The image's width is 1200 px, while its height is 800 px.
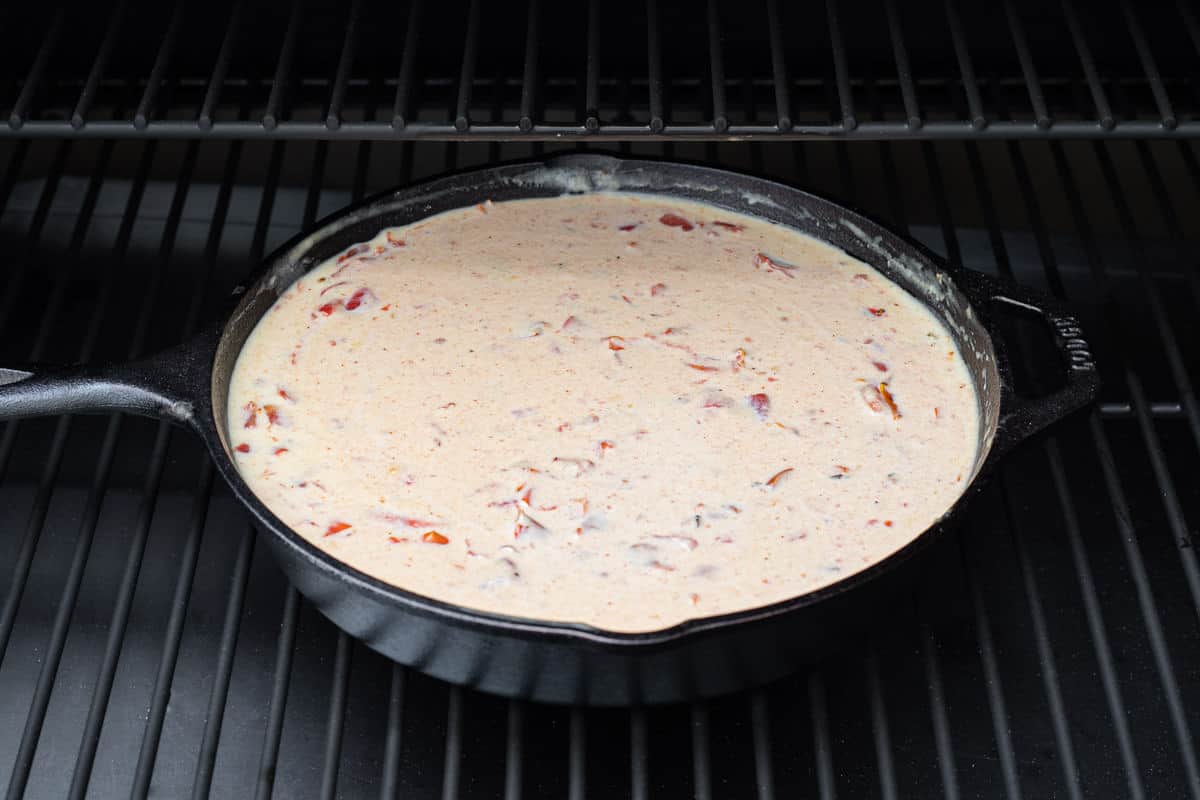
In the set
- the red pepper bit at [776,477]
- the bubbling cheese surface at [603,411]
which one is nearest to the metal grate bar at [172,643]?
the bubbling cheese surface at [603,411]

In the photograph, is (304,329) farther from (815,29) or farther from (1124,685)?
(1124,685)

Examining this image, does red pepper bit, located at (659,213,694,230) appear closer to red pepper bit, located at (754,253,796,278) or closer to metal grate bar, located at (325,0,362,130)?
red pepper bit, located at (754,253,796,278)

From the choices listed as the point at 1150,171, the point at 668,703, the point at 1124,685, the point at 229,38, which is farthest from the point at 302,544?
the point at 1150,171

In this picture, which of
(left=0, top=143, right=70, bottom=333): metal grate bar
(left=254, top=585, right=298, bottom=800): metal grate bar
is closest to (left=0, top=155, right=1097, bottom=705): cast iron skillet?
(left=254, top=585, right=298, bottom=800): metal grate bar

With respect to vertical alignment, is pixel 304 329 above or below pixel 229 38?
below

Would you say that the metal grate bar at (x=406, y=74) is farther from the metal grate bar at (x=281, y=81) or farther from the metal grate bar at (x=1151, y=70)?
the metal grate bar at (x=1151, y=70)

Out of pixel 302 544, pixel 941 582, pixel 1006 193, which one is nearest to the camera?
pixel 302 544
